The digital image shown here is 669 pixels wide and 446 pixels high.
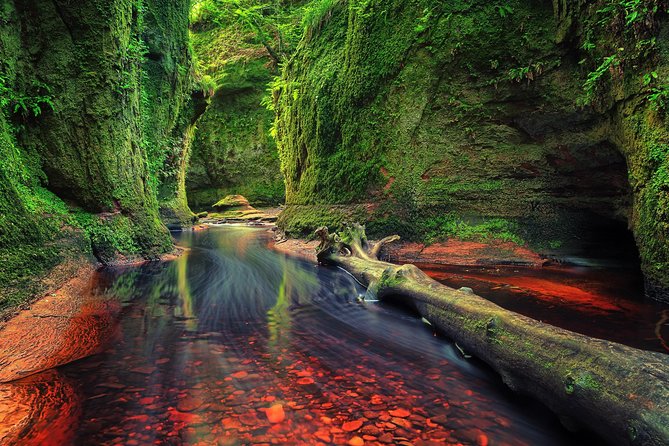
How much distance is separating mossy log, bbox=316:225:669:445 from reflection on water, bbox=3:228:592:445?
6.9 inches

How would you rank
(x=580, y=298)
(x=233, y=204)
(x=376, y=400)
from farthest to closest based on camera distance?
1. (x=233, y=204)
2. (x=580, y=298)
3. (x=376, y=400)

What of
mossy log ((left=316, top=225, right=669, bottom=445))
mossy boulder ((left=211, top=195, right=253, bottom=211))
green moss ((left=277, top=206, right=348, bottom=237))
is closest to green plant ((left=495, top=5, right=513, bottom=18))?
green moss ((left=277, top=206, right=348, bottom=237))

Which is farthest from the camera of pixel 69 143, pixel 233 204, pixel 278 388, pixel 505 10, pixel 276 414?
pixel 233 204

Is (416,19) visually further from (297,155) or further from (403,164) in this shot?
(297,155)

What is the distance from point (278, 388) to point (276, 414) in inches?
11.9

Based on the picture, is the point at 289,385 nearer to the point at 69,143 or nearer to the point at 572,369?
the point at 572,369

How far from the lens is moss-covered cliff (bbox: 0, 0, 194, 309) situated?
14.5ft

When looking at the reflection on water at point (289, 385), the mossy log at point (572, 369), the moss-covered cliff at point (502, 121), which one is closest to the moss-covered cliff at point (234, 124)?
the moss-covered cliff at point (502, 121)

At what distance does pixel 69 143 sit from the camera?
260 inches

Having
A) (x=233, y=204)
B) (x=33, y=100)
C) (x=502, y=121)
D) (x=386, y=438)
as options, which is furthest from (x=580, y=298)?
(x=233, y=204)

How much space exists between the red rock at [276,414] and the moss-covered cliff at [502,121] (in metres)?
4.68

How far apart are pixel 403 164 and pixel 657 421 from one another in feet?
23.9

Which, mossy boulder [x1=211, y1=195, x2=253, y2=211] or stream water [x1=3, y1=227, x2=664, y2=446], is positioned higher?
mossy boulder [x1=211, y1=195, x2=253, y2=211]

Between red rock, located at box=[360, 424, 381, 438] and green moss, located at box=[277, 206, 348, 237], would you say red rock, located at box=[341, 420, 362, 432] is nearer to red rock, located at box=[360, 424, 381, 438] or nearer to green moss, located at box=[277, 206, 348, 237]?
red rock, located at box=[360, 424, 381, 438]
